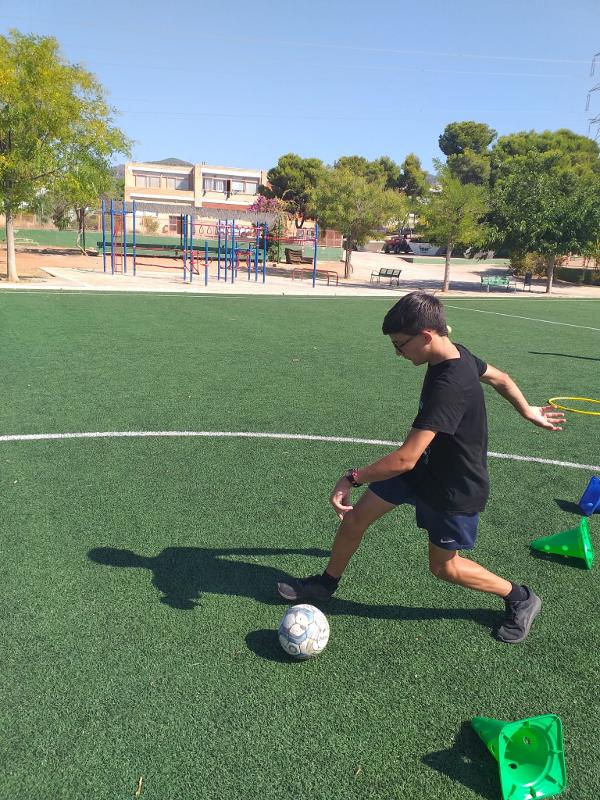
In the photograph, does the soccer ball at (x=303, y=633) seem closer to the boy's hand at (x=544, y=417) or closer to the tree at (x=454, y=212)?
the boy's hand at (x=544, y=417)

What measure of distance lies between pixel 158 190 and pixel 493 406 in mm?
77927

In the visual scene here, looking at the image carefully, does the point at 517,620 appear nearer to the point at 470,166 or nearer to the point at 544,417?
the point at 544,417

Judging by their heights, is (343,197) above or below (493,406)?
above

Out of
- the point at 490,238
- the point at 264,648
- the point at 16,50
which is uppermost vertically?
the point at 16,50

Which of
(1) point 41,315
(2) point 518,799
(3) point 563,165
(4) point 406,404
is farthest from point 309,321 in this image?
(3) point 563,165

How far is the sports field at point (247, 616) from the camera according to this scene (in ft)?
8.15

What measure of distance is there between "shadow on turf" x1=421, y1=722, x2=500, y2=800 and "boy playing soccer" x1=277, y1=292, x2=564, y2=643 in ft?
2.50

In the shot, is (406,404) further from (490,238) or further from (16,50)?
(490,238)

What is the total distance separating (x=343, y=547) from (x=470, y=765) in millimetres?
1149

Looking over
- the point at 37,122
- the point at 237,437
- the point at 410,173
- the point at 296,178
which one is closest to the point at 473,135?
the point at 410,173

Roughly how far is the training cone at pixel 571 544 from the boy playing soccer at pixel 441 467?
2.66ft

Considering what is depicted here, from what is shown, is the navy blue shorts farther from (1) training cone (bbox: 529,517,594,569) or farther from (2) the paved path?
(2) the paved path

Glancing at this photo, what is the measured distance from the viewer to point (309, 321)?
626 inches

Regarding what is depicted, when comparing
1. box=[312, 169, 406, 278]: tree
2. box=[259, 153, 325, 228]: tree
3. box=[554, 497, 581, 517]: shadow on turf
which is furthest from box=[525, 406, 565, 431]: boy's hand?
box=[259, 153, 325, 228]: tree
